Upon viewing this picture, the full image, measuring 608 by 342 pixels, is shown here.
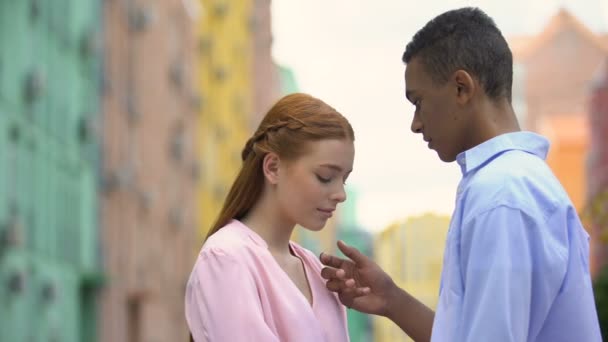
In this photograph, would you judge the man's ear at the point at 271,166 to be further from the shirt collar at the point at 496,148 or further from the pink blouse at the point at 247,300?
the shirt collar at the point at 496,148

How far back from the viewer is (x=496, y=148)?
2.87m

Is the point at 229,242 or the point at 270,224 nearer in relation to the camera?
the point at 229,242

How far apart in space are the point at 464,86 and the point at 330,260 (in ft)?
2.51

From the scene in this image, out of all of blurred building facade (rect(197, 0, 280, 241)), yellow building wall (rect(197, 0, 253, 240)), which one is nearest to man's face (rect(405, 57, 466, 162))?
blurred building facade (rect(197, 0, 280, 241))

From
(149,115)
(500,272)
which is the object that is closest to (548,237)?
(500,272)

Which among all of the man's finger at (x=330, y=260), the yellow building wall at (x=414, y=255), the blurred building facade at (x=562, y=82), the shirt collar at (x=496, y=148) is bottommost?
the blurred building facade at (x=562, y=82)

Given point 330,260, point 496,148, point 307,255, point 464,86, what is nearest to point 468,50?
point 464,86

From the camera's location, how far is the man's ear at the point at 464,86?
2.89 meters

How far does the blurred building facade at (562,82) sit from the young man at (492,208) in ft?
183

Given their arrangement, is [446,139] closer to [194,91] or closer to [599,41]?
[194,91]

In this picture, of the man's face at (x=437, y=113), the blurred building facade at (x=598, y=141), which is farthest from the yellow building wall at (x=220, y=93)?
the man's face at (x=437, y=113)

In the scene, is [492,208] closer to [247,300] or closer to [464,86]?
[464,86]

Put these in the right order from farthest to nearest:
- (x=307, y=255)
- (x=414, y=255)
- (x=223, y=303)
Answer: (x=414, y=255) → (x=307, y=255) → (x=223, y=303)

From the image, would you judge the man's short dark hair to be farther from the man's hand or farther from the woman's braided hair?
the man's hand
